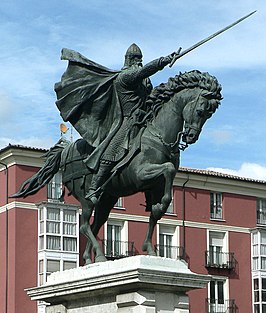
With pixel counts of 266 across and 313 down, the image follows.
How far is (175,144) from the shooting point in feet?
51.6

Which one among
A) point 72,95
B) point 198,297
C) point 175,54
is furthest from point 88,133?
point 198,297

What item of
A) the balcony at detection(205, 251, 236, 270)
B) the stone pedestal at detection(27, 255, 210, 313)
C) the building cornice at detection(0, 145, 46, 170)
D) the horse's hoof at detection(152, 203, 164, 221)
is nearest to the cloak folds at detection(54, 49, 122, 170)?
the horse's hoof at detection(152, 203, 164, 221)

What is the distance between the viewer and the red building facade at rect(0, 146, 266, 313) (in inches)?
2072

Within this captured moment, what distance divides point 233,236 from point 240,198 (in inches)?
90.5

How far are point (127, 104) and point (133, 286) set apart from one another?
3194 millimetres

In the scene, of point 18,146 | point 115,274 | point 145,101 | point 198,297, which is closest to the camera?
point 115,274

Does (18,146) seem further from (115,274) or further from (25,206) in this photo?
(115,274)

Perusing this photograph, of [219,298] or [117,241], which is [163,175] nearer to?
[117,241]

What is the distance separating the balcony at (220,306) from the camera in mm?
58688

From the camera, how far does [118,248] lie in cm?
5544

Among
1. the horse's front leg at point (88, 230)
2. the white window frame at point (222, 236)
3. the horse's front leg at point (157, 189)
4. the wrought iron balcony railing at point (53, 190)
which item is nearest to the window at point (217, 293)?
the white window frame at point (222, 236)

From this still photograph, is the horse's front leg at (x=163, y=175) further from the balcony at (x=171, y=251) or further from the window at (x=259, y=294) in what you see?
the window at (x=259, y=294)

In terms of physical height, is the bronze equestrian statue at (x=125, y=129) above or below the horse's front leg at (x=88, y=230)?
above

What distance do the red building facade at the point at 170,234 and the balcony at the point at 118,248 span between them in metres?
0.05
